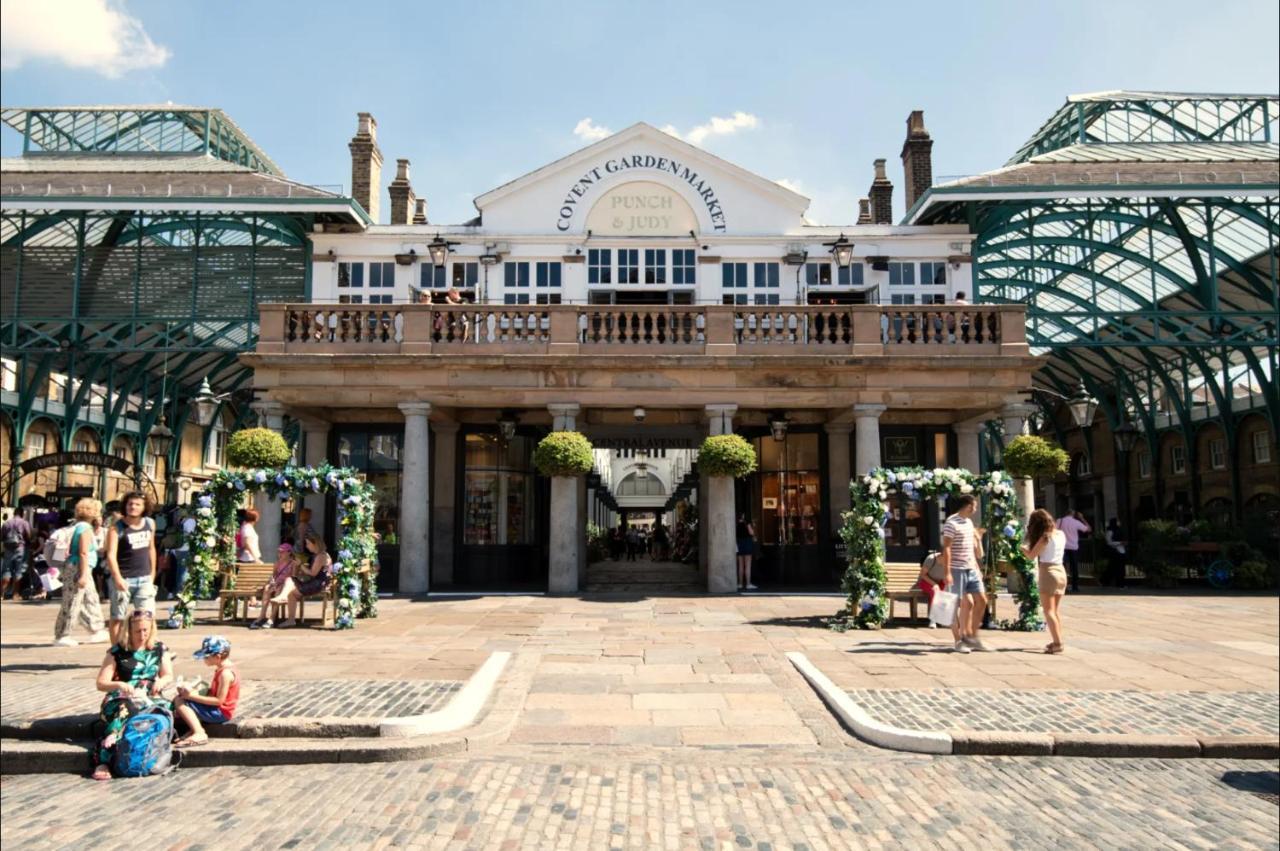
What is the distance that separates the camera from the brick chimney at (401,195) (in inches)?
1026

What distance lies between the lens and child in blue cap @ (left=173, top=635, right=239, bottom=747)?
686 cm

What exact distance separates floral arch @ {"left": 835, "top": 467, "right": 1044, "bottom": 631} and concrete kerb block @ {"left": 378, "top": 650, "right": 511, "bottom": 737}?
6.48 meters

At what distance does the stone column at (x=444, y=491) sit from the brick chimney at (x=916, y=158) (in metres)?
13.6

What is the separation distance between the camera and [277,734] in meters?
7.03

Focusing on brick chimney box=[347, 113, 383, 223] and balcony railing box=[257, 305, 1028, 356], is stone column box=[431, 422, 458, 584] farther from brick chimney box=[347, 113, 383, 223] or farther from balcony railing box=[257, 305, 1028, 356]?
brick chimney box=[347, 113, 383, 223]

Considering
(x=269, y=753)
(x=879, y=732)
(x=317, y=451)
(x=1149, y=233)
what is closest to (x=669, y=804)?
(x=879, y=732)

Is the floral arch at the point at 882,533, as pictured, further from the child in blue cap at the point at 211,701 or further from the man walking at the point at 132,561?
the man walking at the point at 132,561

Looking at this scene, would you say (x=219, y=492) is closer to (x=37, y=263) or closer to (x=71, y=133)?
(x=37, y=263)

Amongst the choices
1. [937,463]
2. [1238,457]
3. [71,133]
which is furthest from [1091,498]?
[71,133]

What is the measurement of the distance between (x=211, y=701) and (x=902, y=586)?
9.73 metres

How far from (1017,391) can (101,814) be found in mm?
16637

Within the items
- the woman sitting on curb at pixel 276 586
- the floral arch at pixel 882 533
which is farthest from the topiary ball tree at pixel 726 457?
the woman sitting on curb at pixel 276 586

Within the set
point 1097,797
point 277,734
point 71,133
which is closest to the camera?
point 1097,797

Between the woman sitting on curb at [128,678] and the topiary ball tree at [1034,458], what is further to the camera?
the topiary ball tree at [1034,458]
